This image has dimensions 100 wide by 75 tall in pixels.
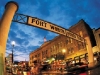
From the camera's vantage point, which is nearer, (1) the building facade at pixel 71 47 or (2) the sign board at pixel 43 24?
(2) the sign board at pixel 43 24

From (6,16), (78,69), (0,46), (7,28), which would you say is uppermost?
(6,16)

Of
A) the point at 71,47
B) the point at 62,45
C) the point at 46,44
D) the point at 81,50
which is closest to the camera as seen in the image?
the point at 81,50

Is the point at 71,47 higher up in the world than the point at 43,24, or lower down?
lower down

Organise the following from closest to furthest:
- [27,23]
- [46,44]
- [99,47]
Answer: [27,23], [99,47], [46,44]

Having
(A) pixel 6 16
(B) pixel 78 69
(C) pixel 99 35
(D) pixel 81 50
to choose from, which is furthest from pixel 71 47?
(A) pixel 6 16

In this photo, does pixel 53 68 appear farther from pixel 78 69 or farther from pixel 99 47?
pixel 99 47

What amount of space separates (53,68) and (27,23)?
11584 millimetres

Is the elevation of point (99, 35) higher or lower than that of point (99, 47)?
higher

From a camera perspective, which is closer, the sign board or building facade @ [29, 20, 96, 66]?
the sign board

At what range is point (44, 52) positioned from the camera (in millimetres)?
55062

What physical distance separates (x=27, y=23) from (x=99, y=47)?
70.4ft

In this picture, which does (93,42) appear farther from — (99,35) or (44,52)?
(44,52)

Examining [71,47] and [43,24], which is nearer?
[43,24]

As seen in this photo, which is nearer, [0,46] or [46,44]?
[0,46]
